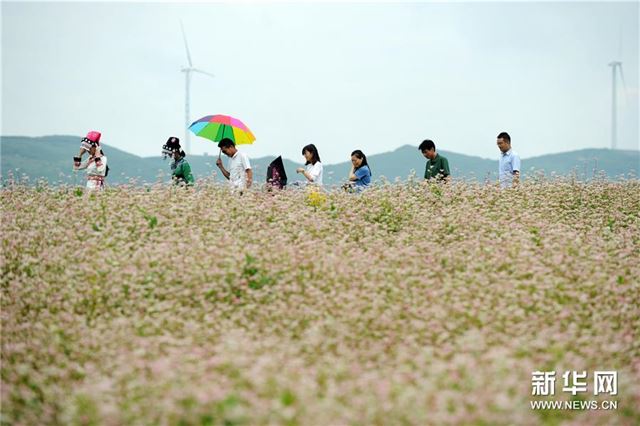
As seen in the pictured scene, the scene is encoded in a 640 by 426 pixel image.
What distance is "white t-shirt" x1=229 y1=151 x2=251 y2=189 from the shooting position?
55.5 feet

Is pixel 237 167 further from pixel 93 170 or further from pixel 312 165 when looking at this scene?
pixel 93 170

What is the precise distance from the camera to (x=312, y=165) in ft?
58.6

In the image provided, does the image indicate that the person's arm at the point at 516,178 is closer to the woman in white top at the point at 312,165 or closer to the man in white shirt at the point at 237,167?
the woman in white top at the point at 312,165

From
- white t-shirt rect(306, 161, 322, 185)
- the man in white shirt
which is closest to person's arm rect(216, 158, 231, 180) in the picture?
the man in white shirt

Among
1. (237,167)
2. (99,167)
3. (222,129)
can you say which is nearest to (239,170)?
(237,167)

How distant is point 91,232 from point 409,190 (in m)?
7.66

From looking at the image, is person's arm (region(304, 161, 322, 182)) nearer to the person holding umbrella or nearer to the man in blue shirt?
the person holding umbrella

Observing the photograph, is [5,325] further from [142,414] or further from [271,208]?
[271,208]

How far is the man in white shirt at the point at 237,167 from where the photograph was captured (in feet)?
55.4

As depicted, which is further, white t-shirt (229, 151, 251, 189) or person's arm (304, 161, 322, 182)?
person's arm (304, 161, 322, 182)

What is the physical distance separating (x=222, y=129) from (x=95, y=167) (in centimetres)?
335

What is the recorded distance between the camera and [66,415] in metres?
6.98

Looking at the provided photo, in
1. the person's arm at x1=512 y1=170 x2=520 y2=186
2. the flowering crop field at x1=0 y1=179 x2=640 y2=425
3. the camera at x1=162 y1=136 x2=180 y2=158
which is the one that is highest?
the camera at x1=162 y1=136 x2=180 y2=158

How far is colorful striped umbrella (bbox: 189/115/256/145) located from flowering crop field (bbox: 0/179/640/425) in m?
3.24
